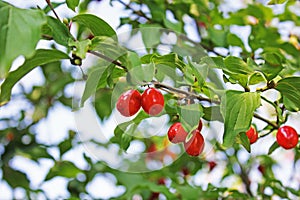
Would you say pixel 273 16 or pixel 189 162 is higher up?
pixel 273 16

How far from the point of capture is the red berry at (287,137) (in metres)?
1.11

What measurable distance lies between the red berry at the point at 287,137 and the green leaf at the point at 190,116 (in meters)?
0.31

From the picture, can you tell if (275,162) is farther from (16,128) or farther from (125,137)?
(125,137)

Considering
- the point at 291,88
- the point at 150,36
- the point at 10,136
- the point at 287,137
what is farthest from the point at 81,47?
the point at 10,136

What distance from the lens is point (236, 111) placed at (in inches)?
35.3

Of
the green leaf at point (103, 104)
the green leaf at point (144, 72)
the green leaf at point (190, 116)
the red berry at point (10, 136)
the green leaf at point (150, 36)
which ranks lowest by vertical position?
the red berry at point (10, 136)

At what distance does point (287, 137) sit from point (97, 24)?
495 mm

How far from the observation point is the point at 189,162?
190 centimetres

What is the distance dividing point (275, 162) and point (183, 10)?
0.83m

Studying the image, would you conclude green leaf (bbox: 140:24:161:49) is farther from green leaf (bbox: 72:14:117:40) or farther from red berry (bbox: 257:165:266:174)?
red berry (bbox: 257:165:266:174)

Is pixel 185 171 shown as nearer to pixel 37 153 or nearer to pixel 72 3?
pixel 37 153

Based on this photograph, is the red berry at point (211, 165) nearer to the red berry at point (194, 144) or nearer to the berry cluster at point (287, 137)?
the berry cluster at point (287, 137)

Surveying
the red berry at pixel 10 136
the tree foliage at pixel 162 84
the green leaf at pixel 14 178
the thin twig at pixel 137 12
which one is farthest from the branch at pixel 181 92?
the red berry at pixel 10 136

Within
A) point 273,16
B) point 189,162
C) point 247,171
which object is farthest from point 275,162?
point 273,16
